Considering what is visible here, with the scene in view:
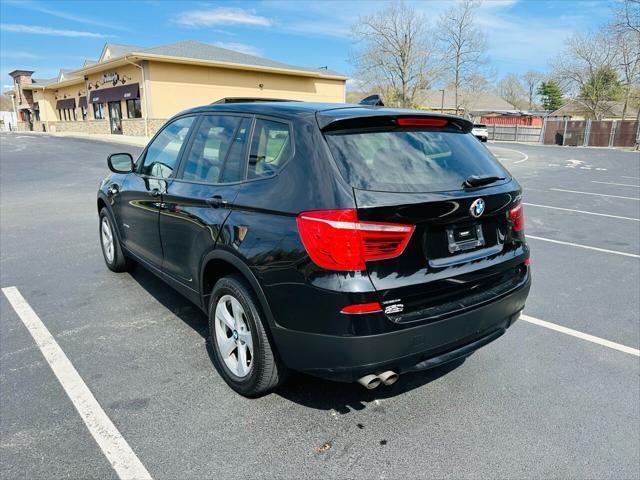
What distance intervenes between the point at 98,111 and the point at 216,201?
43.9 metres

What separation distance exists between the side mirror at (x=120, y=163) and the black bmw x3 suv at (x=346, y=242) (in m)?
1.39

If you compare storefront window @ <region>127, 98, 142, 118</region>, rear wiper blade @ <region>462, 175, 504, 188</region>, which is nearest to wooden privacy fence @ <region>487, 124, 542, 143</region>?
storefront window @ <region>127, 98, 142, 118</region>

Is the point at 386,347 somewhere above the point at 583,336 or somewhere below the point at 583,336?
above

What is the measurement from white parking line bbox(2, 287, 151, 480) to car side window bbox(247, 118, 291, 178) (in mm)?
1657

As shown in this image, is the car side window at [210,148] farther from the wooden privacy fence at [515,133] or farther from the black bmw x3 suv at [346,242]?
the wooden privacy fence at [515,133]

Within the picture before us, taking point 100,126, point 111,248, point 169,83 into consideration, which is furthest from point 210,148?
point 100,126

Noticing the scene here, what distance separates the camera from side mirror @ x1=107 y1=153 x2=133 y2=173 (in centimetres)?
435

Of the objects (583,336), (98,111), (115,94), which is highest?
(115,94)

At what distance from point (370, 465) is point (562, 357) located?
1.99 metres

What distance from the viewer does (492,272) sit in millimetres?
2746

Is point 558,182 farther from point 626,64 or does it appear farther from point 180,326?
point 626,64

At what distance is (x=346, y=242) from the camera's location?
2.24m

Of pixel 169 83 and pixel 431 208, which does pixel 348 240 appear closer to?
pixel 431 208

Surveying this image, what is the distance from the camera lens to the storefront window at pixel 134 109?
32.7 m
